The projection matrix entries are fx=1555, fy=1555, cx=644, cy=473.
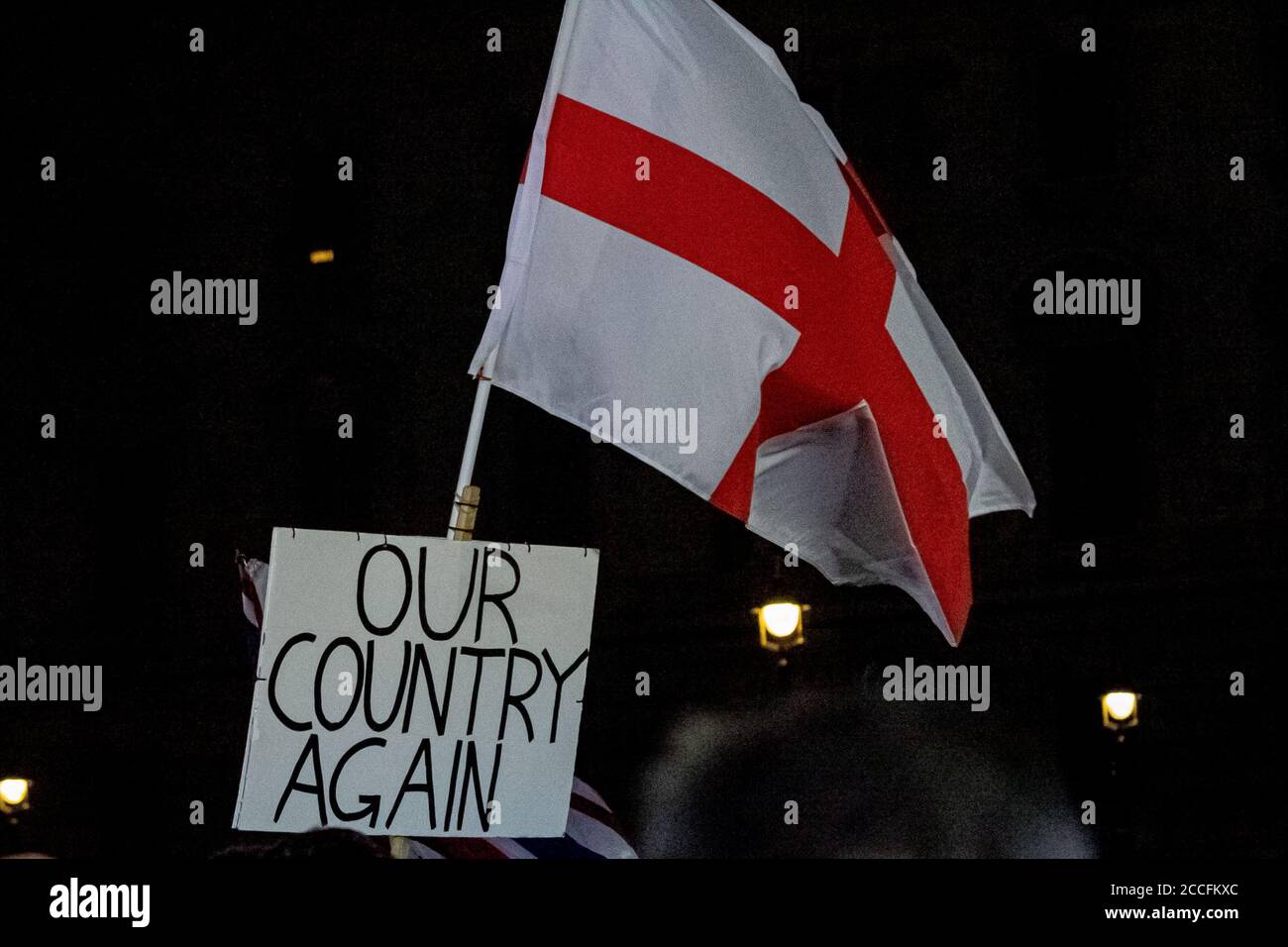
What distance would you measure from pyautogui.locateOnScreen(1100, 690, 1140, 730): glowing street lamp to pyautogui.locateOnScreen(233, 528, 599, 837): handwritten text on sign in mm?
9506

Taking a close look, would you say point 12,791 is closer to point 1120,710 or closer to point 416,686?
point 1120,710

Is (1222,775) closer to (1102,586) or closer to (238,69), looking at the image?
(1102,586)

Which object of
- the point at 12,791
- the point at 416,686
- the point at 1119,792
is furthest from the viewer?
the point at 12,791

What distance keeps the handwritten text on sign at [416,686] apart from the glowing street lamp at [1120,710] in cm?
951

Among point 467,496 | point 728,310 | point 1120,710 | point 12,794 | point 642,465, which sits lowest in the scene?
point 12,794

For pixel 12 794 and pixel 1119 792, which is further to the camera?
pixel 12 794

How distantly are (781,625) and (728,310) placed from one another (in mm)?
9038

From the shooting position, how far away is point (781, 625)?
48.2 feet

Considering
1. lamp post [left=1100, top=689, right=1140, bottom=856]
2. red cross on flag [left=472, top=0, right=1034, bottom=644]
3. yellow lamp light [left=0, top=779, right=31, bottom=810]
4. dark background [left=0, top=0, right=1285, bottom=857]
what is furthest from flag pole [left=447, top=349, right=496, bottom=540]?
yellow lamp light [left=0, top=779, right=31, bottom=810]

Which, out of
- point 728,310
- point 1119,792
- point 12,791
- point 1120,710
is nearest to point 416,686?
point 728,310

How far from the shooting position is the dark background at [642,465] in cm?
1511

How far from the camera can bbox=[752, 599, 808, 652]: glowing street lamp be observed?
14.7 metres

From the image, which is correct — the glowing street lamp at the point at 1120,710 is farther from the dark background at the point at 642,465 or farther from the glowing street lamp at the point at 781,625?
the glowing street lamp at the point at 781,625

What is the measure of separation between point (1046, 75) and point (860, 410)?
10.8 meters
